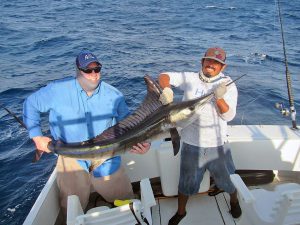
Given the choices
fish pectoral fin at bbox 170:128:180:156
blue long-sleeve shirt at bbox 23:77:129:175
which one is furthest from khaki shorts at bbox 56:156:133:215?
fish pectoral fin at bbox 170:128:180:156

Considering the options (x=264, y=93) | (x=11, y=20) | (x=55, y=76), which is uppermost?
(x=11, y=20)

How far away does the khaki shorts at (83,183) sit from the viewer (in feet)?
10.2

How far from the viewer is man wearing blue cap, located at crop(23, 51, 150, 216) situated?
2920 millimetres

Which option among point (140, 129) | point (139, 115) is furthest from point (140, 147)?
point (139, 115)

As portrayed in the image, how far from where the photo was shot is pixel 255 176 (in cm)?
382

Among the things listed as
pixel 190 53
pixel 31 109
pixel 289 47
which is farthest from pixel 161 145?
pixel 289 47

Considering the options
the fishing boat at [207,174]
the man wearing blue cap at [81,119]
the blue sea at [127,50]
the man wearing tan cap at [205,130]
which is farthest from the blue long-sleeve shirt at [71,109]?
the blue sea at [127,50]

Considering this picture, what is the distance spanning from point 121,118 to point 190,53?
927 cm

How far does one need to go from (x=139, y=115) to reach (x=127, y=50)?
9701mm

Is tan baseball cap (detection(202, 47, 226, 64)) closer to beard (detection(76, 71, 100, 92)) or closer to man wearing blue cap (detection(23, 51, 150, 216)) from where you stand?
man wearing blue cap (detection(23, 51, 150, 216))

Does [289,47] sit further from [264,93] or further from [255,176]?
[255,176]

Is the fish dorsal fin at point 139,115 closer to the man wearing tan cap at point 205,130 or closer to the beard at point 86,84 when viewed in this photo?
the man wearing tan cap at point 205,130

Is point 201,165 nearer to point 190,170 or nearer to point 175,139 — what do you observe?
point 190,170

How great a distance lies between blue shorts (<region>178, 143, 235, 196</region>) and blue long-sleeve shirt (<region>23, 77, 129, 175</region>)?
2.49ft
